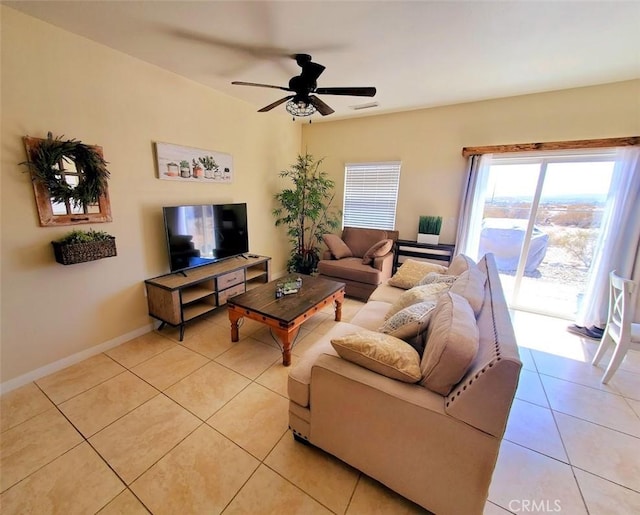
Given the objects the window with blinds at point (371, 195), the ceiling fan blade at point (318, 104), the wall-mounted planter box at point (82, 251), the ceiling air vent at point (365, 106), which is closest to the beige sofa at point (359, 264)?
the window with blinds at point (371, 195)

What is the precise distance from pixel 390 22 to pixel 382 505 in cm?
299

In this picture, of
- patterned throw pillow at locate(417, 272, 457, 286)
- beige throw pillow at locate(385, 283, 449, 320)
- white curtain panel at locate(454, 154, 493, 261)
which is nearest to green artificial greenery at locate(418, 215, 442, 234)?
white curtain panel at locate(454, 154, 493, 261)

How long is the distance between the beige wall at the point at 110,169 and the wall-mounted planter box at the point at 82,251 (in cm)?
16

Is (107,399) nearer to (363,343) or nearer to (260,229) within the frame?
(363,343)

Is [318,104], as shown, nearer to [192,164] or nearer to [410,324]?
[192,164]

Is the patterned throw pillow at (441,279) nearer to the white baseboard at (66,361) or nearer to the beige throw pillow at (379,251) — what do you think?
the beige throw pillow at (379,251)

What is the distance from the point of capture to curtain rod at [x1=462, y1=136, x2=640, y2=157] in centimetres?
272

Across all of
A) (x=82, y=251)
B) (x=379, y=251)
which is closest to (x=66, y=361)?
(x=82, y=251)

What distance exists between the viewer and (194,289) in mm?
2980

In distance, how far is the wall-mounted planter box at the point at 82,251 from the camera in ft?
6.56

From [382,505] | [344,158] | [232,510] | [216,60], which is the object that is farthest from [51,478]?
[344,158]

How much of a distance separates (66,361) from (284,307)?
1.94 metres

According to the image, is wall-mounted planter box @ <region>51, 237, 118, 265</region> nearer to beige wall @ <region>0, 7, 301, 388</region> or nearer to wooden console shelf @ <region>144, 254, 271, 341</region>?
beige wall @ <region>0, 7, 301, 388</region>

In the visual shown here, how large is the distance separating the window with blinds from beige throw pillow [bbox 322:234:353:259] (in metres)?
0.68
